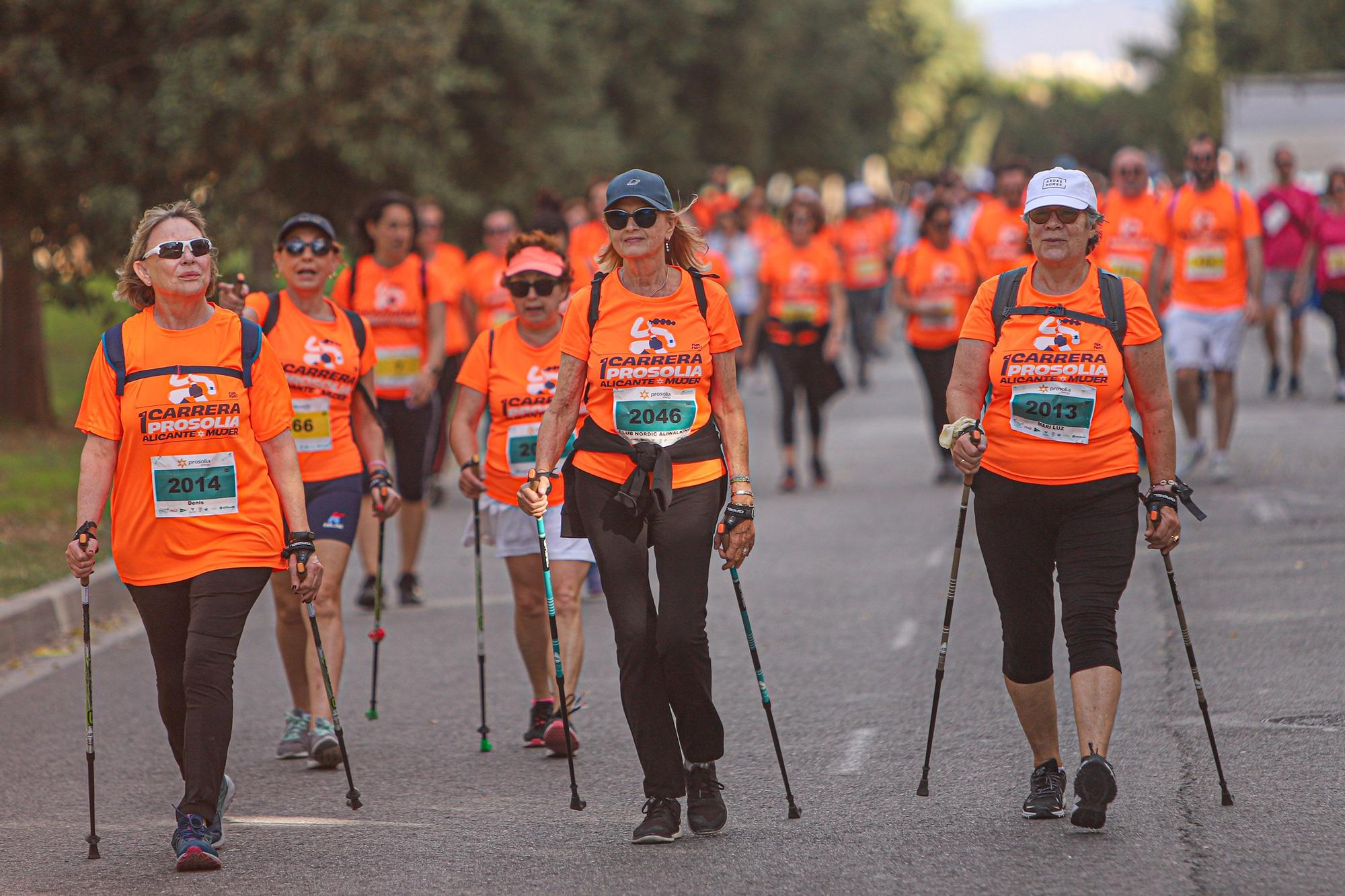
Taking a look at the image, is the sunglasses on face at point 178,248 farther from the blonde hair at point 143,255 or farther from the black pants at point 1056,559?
the black pants at point 1056,559

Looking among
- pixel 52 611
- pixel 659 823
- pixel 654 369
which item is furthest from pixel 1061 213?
pixel 52 611

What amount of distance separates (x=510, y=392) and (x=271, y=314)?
998 mm

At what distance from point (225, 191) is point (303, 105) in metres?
1.08

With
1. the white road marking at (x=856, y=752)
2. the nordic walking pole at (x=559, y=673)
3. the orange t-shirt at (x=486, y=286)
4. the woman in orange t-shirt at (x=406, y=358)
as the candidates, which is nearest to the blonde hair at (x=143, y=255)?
the nordic walking pole at (x=559, y=673)

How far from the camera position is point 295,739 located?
729 centimetres

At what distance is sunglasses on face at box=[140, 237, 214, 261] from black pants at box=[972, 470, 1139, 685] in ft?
8.38

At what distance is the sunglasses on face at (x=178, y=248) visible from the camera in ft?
19.1

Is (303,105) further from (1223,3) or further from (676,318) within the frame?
(1223,3)

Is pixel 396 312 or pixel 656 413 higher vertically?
pixel 396 312

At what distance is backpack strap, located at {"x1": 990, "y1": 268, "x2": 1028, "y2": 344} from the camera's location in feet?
19.2

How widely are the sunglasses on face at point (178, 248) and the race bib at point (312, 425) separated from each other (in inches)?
58.2

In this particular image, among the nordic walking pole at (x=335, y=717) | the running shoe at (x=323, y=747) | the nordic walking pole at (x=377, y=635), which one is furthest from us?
the nordic walking pole at (x=377, y=635)

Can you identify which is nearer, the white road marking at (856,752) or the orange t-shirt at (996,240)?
the white road marking at (856,752)

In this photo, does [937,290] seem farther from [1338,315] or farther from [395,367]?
[1338,315]
